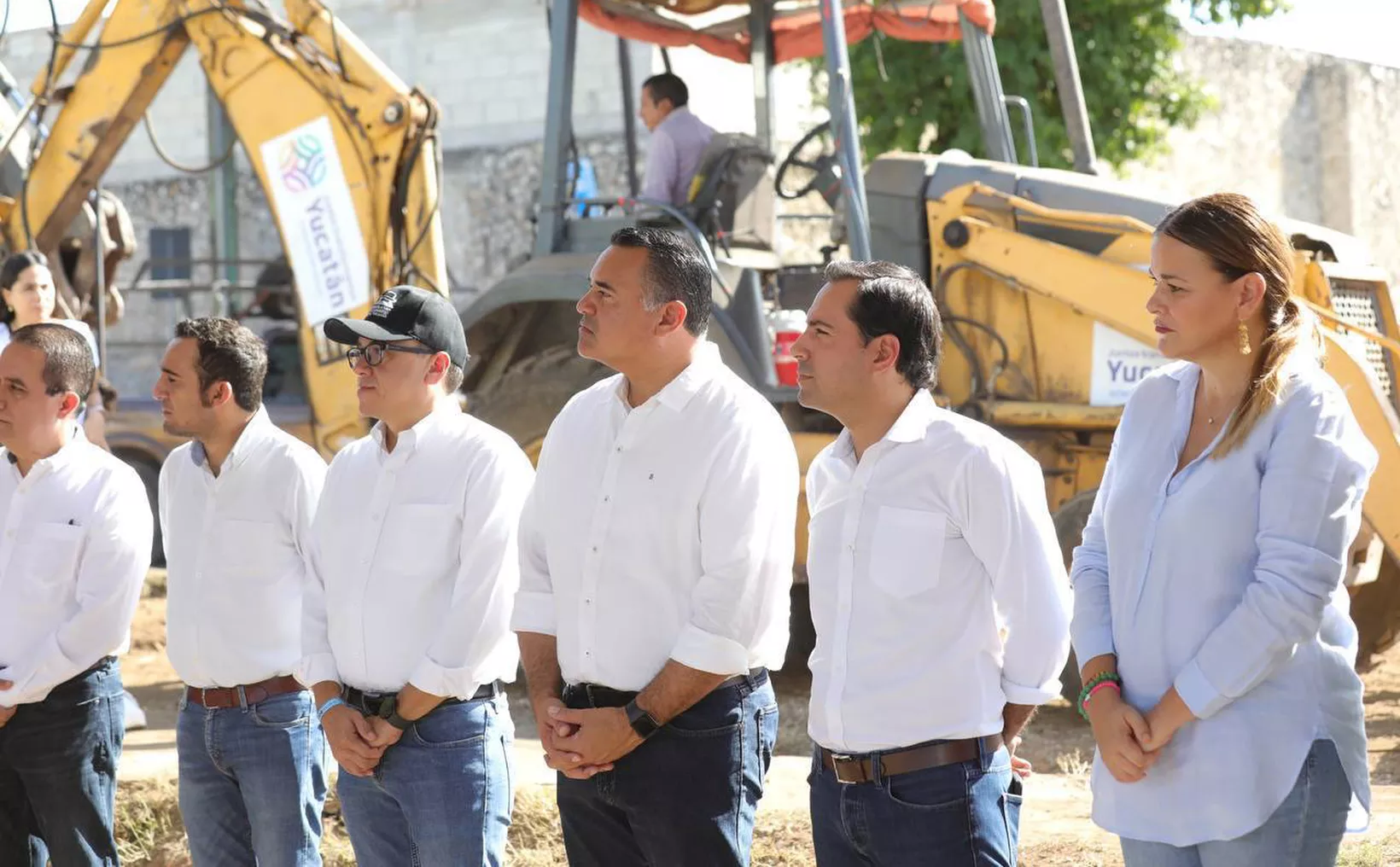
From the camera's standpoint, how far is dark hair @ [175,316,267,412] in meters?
4.08

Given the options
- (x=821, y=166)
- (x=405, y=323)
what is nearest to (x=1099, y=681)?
(x=405, y=323)

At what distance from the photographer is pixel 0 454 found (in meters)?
4.56

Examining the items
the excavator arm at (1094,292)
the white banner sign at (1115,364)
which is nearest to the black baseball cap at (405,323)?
the excavator arm at (1094,292)

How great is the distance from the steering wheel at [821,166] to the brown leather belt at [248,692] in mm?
3647

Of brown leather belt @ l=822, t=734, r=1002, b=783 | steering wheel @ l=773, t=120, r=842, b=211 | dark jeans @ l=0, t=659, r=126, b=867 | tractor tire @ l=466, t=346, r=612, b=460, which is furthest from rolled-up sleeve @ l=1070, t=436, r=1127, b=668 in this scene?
tractor tire @ l=466, t=346, r=612, b=460

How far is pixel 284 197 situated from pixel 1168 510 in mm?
6378

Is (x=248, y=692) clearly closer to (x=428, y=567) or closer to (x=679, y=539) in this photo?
(x=428, y=567)

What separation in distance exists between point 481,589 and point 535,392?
15.4 feet

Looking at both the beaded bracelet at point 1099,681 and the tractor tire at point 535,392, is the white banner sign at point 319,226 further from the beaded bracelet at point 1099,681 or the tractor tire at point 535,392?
the beaded bracelet at point 1099,681

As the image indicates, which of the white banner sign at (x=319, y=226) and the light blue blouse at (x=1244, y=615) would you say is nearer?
the light blue blouse at (x=1244, y=615)

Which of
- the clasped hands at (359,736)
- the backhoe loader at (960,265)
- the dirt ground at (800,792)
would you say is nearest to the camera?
the clasped hands at (359,736)

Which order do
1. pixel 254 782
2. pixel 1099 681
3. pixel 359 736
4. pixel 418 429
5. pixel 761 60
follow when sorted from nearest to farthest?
pixel 1099 681 → pixel 359 736 → pixel 418 429 → pixel 254 782 → pixel 761 60

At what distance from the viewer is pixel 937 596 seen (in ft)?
9.66

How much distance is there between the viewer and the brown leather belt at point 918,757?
2.91 metres
